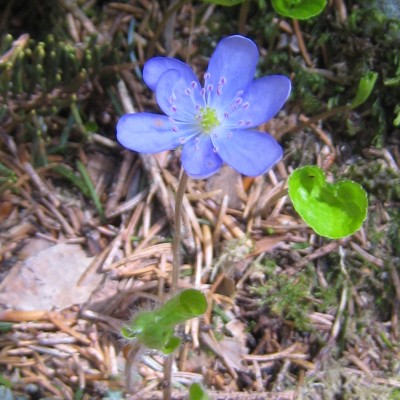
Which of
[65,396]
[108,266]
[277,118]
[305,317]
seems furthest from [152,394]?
[277,118]

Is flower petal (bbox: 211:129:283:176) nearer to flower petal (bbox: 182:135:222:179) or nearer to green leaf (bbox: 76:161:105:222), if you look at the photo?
flower petal (bbox: 182:135:222:179)

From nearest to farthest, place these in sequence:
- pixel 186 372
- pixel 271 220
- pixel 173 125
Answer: pixel 173 125 → pixel 186 372 → pixel 271 220

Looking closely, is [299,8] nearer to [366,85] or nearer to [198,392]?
[366,85]

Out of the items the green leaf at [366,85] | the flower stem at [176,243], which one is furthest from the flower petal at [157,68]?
the green leaf at [366,85]

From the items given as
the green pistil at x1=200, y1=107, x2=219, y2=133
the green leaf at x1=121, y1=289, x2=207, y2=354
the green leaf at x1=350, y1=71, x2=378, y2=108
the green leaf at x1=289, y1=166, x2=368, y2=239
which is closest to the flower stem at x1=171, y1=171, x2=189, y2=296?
Result: the green leaf at x1=121, y1=289, x2=207, y2=354

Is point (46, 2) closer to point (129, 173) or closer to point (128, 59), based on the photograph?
point (128, 59)

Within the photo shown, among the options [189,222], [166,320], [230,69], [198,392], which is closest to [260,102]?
[230,69]
